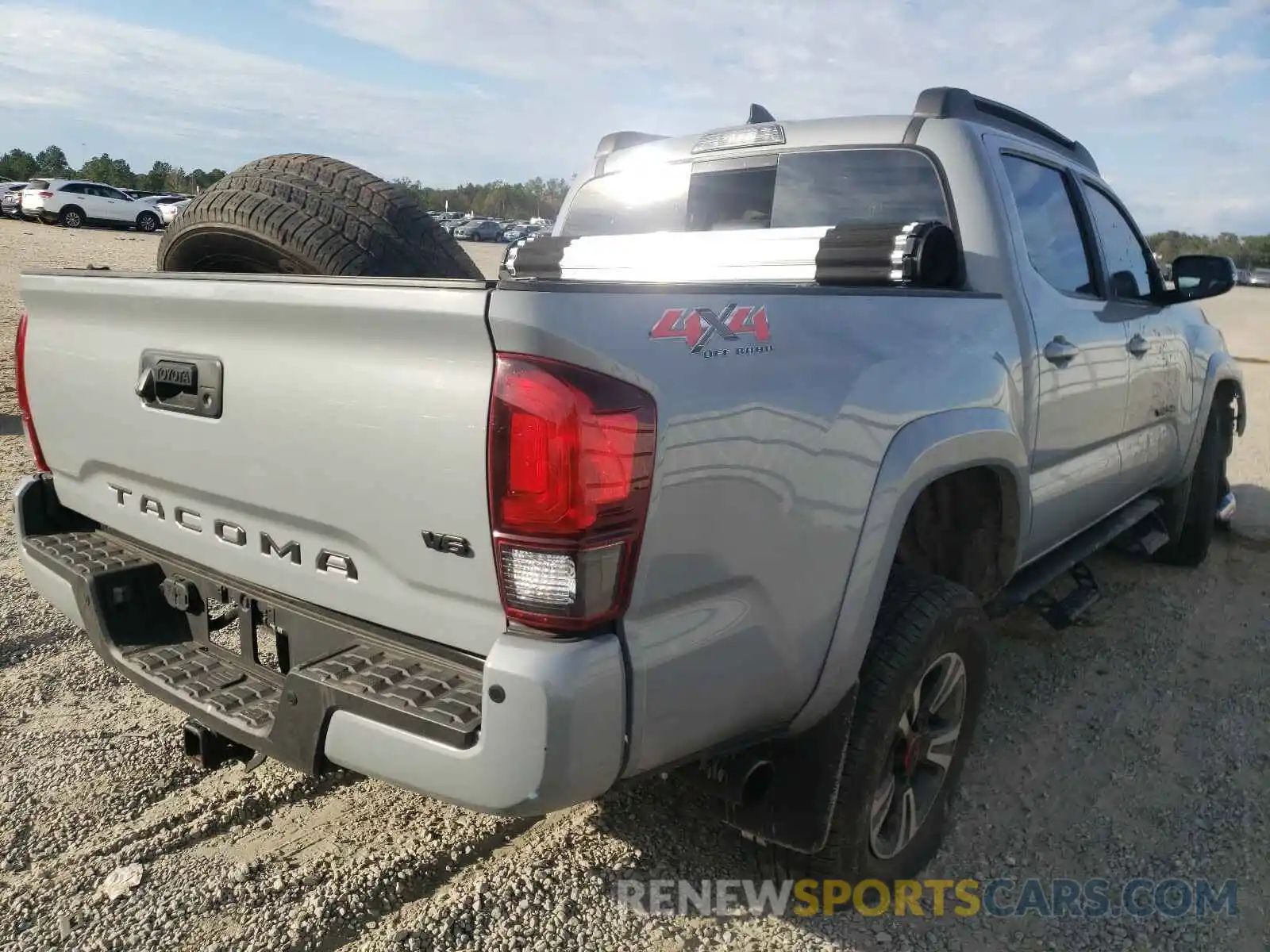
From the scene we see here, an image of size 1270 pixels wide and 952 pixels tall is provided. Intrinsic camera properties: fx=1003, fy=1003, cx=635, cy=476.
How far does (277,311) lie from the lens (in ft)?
6.60

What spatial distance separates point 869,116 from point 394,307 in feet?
7.25

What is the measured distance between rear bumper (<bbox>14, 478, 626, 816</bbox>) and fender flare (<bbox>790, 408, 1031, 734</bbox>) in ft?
2.04

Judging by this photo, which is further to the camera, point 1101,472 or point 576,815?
point 1101,472

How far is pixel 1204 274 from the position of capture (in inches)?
176

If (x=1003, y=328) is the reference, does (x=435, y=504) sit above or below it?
below

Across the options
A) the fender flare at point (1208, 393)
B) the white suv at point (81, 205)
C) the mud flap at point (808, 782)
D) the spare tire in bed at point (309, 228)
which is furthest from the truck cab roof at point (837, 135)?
the white suv at point (81, 205)

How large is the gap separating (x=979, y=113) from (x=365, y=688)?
2770mm

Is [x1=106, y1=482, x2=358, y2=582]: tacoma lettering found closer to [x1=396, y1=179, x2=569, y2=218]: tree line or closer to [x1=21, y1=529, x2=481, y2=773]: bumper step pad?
[x1=21, y1=529, x2=481, y2=773]: bumper step pad

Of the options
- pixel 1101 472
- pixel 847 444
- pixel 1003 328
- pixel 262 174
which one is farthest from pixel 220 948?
pixel 1101 472

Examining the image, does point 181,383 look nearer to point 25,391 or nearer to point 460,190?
point 25,391

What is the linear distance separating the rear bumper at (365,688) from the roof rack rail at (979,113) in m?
2.35

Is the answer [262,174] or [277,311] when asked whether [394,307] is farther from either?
[262,174]

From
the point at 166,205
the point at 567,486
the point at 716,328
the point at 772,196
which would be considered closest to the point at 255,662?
the point at 567,486

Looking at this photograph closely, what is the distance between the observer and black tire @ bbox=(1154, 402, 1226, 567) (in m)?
5.38
